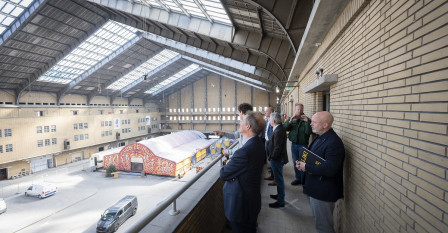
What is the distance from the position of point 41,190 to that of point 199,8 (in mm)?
Result: 18708

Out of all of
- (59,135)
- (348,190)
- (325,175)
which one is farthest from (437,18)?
(59,135)

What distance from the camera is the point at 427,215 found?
53.7 inches

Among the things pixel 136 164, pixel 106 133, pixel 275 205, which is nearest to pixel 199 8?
pixel 275 205

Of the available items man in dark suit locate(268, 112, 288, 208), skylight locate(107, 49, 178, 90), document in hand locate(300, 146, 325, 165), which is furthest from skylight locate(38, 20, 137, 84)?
document in hand locate(300, 146, 325, 165)

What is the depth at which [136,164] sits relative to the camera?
2161cm

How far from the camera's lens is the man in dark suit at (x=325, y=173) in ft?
8.20

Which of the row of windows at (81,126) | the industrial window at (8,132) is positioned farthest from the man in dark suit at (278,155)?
the row of windows at (81,126)

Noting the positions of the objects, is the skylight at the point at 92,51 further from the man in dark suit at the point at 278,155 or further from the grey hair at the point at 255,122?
the grey hair at the point at 255,122

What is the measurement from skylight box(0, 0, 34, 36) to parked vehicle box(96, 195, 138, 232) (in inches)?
593

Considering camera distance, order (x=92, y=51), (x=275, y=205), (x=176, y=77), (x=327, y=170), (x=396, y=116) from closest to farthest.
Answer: (x=396, y=116), (x=327, y=170), (x=275, y=205), (x=92, y=51), (x=176, y=77)

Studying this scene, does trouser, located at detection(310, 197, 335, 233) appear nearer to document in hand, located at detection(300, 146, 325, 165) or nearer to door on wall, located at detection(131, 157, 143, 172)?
document in hand, located at detection(300, 146, 325, 165)

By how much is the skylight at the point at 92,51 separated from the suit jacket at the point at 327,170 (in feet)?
70.6

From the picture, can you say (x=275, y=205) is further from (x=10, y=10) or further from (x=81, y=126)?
(x=81, y=126)

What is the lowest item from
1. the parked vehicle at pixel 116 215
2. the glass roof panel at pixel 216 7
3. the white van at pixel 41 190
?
the white van at pixel 41 190
